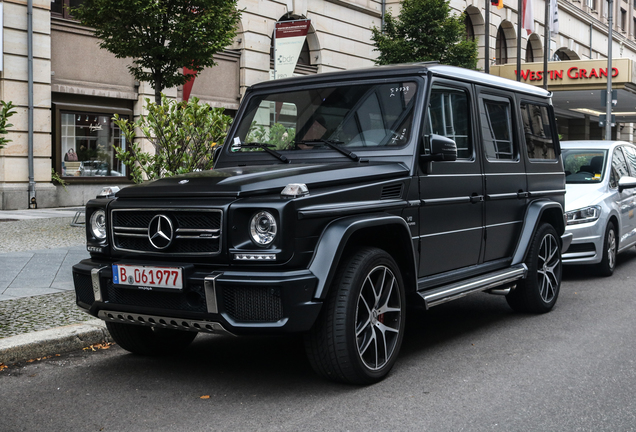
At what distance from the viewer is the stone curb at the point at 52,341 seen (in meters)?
5.16

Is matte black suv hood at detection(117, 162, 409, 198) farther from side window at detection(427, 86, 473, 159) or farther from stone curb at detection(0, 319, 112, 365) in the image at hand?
stone curb at detection(0, 319, 112, 365)

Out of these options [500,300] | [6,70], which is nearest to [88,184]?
[6,70]

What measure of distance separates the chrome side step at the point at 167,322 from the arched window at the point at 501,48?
36.6 meters

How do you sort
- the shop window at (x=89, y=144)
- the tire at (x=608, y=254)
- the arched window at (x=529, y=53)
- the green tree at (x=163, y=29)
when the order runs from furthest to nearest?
the arched window at (x=529, y=53) < the shop window at (x=89, y=144) < the green tree at (x=163, y=29) < the tire at (x=608, y=254)

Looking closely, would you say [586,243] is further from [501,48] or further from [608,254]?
[501,48]

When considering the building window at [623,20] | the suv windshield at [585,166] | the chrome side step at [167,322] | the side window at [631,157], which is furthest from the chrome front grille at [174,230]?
the building window at [623,20]

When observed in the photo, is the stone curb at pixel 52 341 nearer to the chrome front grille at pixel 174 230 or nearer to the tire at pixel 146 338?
the tire at pixel 146 338

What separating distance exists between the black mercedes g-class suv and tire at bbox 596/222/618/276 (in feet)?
9.72

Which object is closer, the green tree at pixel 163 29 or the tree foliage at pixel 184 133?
the tree foliage at pixel 184 133

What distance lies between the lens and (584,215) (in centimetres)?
907

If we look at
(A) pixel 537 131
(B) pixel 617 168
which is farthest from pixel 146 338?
(B) pixel 617 168

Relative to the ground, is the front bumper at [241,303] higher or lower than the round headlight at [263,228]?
lower

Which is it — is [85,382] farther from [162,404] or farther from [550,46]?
[550,46]

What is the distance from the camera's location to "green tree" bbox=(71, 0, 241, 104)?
43.0 feet
